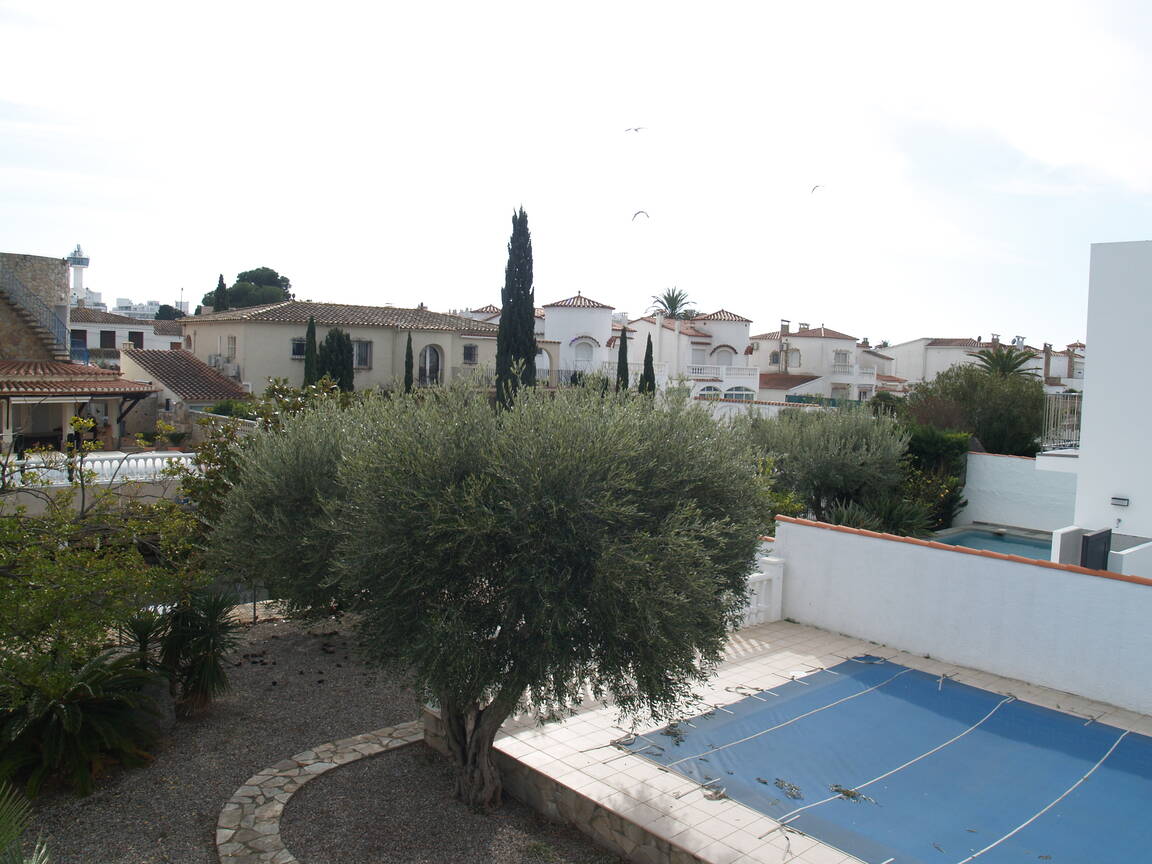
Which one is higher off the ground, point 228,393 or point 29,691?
point 228,393

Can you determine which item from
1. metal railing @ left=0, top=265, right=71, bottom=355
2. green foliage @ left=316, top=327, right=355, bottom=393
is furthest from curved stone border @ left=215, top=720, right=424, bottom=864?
green foliage @ left=316, top=327, right=355, bottom=393

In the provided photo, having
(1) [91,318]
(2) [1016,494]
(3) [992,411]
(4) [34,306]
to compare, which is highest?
(1) [91,318]

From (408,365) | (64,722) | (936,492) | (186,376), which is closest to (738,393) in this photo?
(408,365)

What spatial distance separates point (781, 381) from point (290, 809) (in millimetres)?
47149

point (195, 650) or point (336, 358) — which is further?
point (336, 358)

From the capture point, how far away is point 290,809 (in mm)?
7074

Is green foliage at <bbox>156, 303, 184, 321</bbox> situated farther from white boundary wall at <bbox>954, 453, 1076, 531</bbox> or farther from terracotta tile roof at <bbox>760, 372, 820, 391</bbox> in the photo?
white boundary wall at <bbox>954, 453, 1076, 531</bbox>

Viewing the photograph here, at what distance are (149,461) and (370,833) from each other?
13.8 metres

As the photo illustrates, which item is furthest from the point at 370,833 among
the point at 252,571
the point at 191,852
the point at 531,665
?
the point at 252,571

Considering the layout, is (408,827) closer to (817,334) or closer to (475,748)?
(475,748)

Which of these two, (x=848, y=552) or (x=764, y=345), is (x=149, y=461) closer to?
(x=848, y=552)

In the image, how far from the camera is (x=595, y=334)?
46.2m

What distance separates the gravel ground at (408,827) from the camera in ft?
21.3

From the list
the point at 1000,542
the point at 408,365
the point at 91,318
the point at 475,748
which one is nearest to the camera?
the point at 475,748
